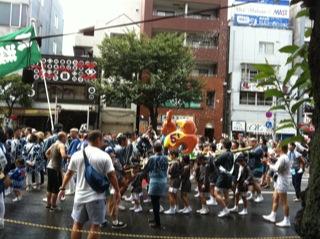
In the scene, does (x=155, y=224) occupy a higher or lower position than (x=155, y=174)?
lower

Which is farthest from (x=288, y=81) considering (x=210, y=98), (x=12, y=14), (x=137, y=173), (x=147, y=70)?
(x=210, y=98)

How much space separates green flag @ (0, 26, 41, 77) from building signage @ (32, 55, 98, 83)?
71.8 ft

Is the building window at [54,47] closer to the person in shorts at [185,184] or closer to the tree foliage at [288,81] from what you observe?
the person in shorts at [185,184]

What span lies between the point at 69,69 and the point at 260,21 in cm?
1731

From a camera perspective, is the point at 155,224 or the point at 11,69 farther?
the point at 11,69

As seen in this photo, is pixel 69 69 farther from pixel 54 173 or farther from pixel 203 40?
pixel 54 173

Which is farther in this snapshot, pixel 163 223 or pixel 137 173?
pixel 137 173

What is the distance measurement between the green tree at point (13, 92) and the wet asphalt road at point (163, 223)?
2214cm

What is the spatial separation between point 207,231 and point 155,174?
5.00ft

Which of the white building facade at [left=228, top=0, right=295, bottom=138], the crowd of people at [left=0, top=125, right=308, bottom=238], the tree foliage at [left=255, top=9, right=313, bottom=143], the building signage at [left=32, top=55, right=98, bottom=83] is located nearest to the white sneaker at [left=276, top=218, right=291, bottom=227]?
the crowd of people at [left=0, top=125, right=308, bottom=238]

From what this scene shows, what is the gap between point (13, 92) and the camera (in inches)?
1363

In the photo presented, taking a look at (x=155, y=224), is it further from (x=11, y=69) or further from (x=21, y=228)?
(x=11, y=69)

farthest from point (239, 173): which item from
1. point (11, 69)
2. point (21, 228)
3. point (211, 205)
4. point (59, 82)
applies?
point (59, 82)

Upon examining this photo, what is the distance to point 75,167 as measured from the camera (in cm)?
723
